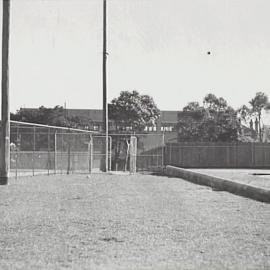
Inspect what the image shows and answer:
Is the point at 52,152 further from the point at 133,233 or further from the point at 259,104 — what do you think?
the point at 259,104

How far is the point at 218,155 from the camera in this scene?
49062 millimetres

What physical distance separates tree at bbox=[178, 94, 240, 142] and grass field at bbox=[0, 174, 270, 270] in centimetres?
3985

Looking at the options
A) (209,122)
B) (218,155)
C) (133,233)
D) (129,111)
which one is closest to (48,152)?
(133,233)

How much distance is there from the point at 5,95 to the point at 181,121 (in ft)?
147

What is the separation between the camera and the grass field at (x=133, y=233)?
662 cm

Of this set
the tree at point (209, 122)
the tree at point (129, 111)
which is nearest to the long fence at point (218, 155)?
the tree at point (209, 122)

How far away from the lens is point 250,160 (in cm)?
4881

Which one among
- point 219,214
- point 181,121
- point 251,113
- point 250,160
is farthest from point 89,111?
point 219,214

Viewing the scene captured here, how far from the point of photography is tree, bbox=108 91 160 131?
55469mm

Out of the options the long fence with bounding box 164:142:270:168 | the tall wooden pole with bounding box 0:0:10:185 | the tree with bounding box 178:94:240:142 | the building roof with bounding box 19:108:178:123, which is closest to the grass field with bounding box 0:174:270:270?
the tall wooden pole with bounding box 0:0:10:185

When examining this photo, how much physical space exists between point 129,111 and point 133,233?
46.8 meters

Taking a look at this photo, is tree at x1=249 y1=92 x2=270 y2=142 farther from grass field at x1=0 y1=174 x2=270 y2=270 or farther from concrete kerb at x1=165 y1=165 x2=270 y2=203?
grass field at x1=0 y1=174 x2=270 y2=270

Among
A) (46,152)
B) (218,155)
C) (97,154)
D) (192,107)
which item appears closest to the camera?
(46,152)

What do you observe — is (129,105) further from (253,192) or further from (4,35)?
(253,192)
